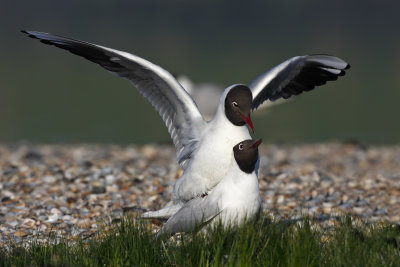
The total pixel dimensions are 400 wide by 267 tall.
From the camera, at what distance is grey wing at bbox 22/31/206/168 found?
5.74 m

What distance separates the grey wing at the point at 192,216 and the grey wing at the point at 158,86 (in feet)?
2.75

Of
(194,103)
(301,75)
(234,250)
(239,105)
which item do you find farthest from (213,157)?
(301,75)

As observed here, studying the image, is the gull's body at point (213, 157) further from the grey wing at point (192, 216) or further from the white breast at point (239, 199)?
the white breast at point (239, 199)

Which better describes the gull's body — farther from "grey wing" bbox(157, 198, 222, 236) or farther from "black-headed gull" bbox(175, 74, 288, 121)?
"black-headed gull" bbox(175, 74, 288, 121)

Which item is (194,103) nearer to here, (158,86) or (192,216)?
(158,86)

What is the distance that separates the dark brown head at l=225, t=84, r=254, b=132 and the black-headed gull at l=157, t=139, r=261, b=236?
460mm

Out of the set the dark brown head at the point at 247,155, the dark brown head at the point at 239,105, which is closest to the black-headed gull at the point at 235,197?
the dark brown head at the point at 247,155

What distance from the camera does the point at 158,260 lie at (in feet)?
13.2

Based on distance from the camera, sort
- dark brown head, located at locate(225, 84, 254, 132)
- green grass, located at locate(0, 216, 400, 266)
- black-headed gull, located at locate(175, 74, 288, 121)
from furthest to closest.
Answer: black-headed gull, located at locate(175, 74, 288, 121) → dark brown head, located at locate(225, 84, 254, 132) → green grass, located at locate(0, 216, 400, 266)

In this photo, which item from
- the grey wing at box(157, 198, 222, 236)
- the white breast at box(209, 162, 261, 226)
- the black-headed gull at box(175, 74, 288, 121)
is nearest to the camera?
the white breast at box(209, 162, 261, 226)

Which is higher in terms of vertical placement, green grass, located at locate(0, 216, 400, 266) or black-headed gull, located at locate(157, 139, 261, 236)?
black-headed gull, located at locate(157, 139, 261, 236)

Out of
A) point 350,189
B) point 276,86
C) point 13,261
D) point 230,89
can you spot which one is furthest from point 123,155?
point 13,261

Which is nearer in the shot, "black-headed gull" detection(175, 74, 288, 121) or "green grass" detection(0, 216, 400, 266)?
"green grass" detection(0, 216, 400, 266)

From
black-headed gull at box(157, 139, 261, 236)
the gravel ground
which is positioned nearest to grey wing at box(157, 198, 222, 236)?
black-headed gull at box(157, 139, 261, 236)
